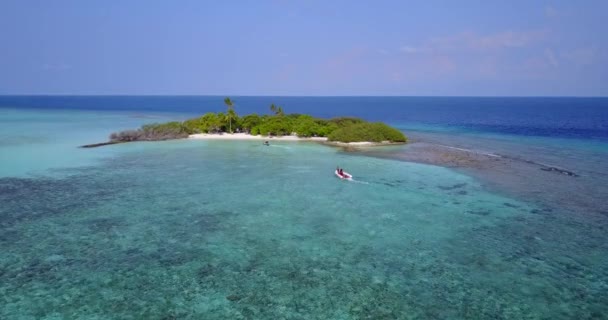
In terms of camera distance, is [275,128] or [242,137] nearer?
[242,137]

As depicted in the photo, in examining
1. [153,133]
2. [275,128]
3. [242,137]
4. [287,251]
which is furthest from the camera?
[275,128]

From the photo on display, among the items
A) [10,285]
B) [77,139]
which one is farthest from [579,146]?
[77,139]

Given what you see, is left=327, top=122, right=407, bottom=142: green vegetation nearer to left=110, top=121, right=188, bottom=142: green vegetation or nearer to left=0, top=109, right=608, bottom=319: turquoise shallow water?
left=110, top=121, right=188, bottom=142: green vegetation

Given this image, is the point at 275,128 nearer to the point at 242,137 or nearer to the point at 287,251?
the point at 242,137

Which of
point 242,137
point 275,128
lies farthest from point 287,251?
point 275,128

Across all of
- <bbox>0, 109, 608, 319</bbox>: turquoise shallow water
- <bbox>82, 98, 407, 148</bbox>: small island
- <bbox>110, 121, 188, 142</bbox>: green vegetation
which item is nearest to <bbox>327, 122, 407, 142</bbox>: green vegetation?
<bbox>82, 98, 407, 148</bbox>: small island

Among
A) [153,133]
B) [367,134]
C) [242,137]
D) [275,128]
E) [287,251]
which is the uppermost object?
[275,128]
